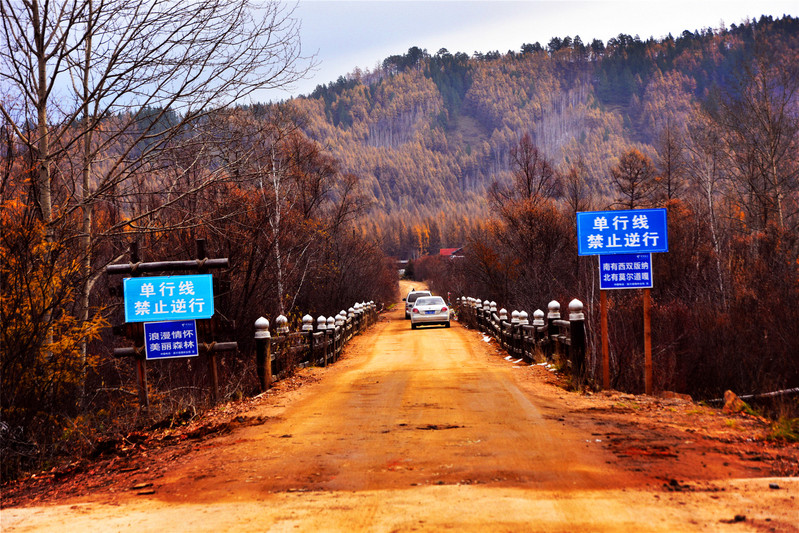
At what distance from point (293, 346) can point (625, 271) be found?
8323mm

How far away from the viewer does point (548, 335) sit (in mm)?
16516

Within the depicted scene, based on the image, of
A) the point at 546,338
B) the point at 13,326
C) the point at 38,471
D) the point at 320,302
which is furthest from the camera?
the point at 320,302

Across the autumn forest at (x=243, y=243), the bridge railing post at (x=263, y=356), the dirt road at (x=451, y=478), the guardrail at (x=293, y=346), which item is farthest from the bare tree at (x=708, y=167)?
the dirt road at (x=451, y=478)

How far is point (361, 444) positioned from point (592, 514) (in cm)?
→ 338

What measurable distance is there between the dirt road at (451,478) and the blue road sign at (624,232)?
100 inches

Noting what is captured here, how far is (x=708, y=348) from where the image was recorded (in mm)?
22219

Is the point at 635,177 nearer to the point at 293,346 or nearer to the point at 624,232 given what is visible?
the point at 293,346

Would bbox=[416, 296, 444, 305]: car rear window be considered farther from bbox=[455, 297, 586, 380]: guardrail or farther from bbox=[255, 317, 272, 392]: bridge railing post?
bbox=[255, 317, 272, 392]: bridge railing post

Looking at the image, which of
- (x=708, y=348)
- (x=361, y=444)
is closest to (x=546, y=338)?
(x=708, y=348)

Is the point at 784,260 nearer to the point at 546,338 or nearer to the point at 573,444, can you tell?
the point at 546,338

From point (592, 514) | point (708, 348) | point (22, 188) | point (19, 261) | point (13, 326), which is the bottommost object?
point (708, 348)

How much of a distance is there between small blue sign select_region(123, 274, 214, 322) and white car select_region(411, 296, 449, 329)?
26841 mm

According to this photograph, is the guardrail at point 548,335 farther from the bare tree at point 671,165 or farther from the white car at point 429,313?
the bare tree at point 671,165

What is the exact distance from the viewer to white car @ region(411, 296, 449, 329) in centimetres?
3844
